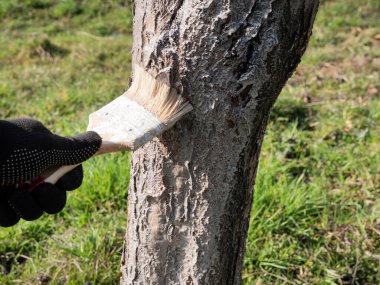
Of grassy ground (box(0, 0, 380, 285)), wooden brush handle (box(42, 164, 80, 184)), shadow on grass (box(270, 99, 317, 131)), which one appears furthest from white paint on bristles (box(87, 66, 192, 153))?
shadow on grass (box(270, 99, 317, 131))

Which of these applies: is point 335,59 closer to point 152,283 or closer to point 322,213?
point 322,213

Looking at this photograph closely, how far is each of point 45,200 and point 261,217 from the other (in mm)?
1450

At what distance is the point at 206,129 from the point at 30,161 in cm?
47

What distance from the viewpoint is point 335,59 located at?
15.0 ft

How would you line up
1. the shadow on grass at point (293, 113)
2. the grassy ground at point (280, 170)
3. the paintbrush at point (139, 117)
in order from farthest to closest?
the shadow on grass at point (293, 113)
the grassy ground at point (280, 170)
the paintbrush at point (139, 117)

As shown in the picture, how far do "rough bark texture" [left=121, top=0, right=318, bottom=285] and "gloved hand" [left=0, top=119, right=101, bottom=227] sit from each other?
0.25 meters

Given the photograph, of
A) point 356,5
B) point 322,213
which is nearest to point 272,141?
point 322,213

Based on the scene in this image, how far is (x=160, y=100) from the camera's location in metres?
1.21

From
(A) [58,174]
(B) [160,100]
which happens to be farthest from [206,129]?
(A) [58,174]

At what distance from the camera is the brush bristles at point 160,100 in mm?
1183

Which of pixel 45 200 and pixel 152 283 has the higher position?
pixel 45 200

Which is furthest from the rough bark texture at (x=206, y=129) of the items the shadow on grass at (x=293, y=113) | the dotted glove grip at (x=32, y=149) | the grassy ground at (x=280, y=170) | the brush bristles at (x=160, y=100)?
the shadow on grass at (x=293, y=113)

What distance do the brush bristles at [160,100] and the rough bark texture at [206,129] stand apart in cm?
2

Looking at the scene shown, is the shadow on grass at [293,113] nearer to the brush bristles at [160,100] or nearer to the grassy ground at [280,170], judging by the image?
the grassy ground at [280,170]
